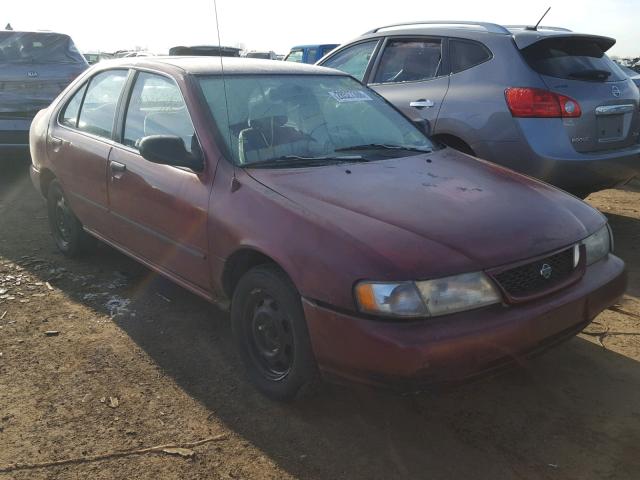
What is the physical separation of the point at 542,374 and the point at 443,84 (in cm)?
290

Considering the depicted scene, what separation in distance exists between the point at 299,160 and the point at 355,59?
333 cm

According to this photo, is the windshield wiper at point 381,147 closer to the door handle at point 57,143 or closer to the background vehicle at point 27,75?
the door handle at point 57,143

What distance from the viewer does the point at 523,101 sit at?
15.2 ft

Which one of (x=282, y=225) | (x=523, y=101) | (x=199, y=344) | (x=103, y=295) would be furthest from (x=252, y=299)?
(x=523, y=101)

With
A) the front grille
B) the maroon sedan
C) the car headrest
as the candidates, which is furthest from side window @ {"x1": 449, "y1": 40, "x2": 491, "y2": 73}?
the front grille

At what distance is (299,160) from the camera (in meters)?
3.22

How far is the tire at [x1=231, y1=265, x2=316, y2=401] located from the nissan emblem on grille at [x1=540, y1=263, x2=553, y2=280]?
1025 mm

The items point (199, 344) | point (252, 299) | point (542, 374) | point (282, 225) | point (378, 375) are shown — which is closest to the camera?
point (378, 375)

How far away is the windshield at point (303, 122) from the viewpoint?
327 centimetres

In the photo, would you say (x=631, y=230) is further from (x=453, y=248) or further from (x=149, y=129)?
(x=149, y=129)

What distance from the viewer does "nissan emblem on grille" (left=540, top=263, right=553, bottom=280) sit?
2.58 meters

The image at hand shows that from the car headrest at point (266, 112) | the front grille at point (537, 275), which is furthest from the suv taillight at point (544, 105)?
the front grille at point (537, 275)

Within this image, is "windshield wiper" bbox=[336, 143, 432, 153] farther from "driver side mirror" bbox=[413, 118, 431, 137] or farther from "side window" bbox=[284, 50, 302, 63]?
"side window" bbox=[284, 50, 302, 63]

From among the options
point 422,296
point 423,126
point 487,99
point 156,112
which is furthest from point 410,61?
point 422,296
